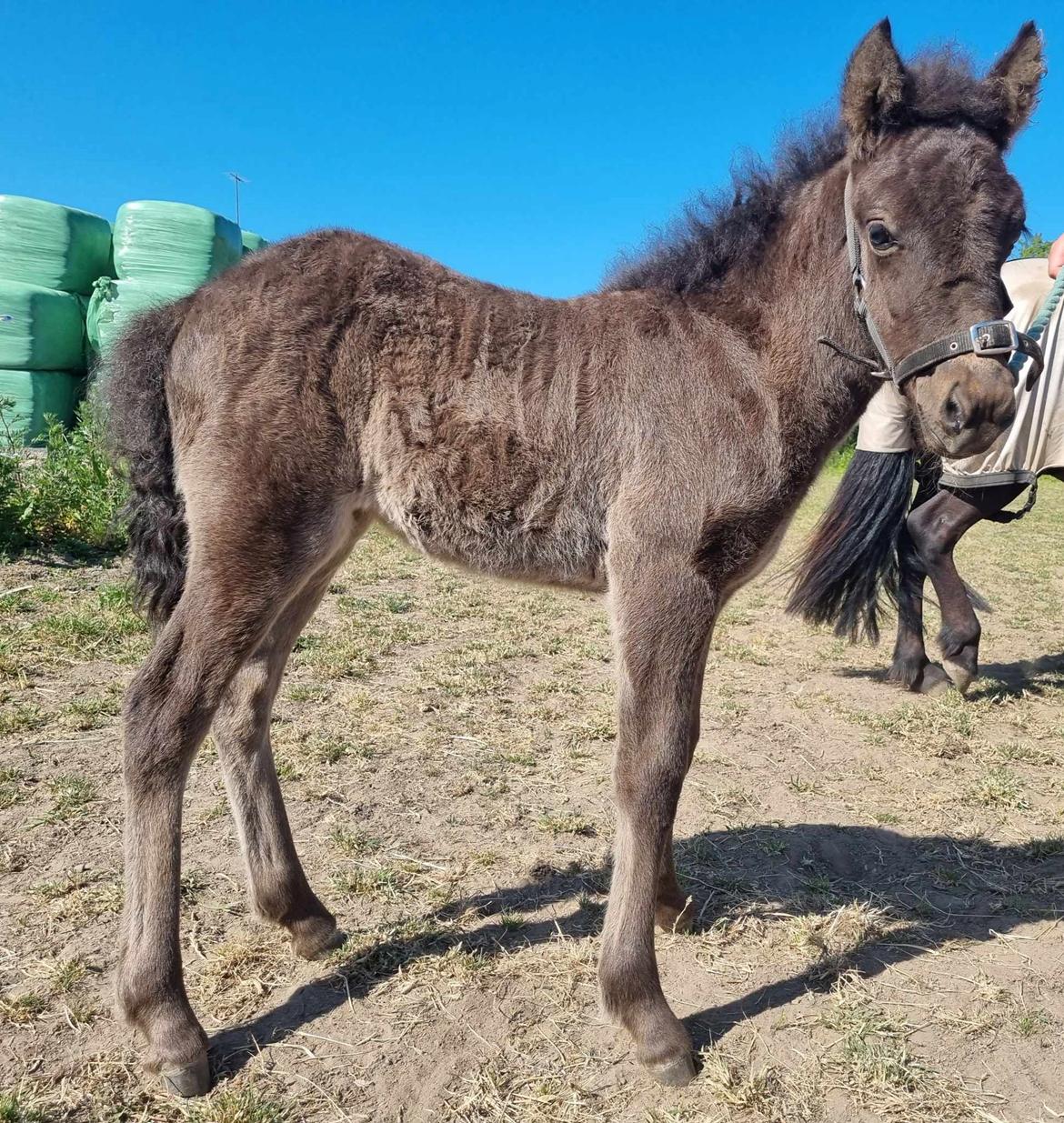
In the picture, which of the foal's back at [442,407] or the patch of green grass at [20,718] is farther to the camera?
the patch of green grass at [20,718]

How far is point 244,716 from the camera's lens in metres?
2.47

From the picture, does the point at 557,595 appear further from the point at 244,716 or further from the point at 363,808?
the point at 244,716

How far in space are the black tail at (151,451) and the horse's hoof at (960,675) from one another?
4.40m

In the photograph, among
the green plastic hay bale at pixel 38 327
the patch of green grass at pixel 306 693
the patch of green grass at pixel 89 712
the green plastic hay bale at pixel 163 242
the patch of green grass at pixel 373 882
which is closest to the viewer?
the patch of green grass at pixel 373 882

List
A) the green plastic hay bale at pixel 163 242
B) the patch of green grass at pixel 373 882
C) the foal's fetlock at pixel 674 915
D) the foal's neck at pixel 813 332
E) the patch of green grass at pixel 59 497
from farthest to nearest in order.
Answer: the green plastic hay bale at pixel 163 242 < the patch of green grass at pixel 59 497 < the patch of green grass at pixel 373 882 < the foal's fetlock at pixel 674 915 < the foal's neck at pixel 813 332

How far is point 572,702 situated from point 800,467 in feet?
8.34

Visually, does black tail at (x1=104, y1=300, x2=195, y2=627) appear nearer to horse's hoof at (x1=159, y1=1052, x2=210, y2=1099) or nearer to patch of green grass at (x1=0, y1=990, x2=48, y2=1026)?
patch of green grass at (x1=0, y1=990, x2=48, y2=1026)

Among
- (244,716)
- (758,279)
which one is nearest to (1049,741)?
(758,279)

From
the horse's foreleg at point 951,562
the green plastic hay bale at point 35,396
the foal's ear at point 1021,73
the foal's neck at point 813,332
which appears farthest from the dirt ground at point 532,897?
the green plastic hay bale at point 35,396

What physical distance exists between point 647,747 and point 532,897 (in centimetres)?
97

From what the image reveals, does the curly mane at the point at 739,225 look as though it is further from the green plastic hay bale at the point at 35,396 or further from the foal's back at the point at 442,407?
the green plastic hay bale at the point at 35,396

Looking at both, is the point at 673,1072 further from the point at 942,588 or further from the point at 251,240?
the point at 251,240

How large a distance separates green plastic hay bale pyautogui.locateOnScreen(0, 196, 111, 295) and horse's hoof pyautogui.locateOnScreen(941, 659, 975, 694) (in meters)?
11.1

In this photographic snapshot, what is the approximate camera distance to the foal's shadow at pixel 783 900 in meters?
2.28
